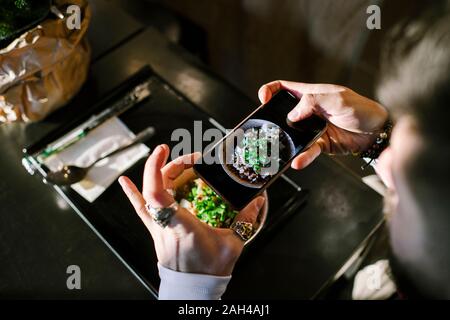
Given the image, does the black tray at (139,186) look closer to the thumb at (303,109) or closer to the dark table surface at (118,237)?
the dark table surface at (118,237)

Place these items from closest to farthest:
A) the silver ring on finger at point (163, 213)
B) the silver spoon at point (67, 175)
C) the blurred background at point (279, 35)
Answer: the silver ring on finger at point (163, 213), the silver spoon at point (67, 175), the blurred background at point (279, 35)

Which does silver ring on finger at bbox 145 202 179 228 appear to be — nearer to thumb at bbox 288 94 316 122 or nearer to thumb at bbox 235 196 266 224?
thumb at bbox 235 196 266 224

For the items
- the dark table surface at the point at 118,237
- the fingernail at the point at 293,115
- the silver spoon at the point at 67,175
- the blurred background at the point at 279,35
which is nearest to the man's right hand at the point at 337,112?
the fingernail at the point at 293,115

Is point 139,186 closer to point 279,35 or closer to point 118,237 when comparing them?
point 118,237

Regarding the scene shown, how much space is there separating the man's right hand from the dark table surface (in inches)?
4.1

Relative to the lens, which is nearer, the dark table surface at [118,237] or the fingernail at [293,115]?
the fingernail at [293,115]

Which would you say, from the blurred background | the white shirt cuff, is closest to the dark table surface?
the white shirt cuff

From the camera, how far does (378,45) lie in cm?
137

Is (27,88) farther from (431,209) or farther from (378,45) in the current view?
(378,45)

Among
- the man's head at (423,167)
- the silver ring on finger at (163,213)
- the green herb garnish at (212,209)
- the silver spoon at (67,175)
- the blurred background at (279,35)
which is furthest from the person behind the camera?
the blurred background at (279,35)

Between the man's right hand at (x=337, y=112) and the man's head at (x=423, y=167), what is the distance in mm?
137

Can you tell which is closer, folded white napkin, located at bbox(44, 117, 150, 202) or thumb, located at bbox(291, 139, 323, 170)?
thumb, located at bbox(291, 139, 323, 170)

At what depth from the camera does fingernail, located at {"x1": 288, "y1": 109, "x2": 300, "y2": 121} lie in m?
0.73

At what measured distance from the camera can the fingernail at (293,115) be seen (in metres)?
0.73
